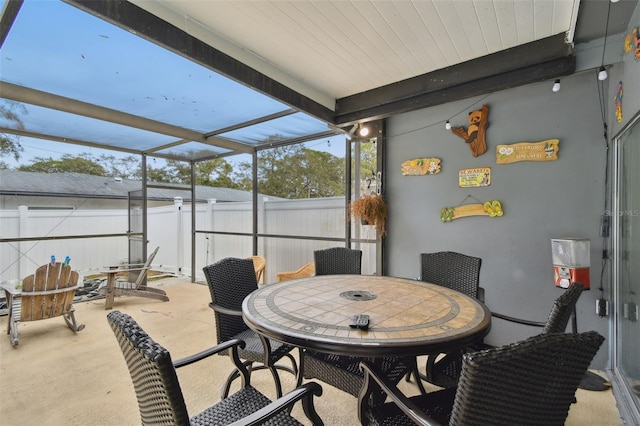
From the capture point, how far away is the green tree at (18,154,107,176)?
6085mm

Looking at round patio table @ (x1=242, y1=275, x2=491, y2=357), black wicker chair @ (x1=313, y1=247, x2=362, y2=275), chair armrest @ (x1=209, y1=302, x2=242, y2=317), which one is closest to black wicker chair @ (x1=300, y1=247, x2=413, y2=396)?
round patio table @ (x1=242, y1=275, x2=491, y2=357)

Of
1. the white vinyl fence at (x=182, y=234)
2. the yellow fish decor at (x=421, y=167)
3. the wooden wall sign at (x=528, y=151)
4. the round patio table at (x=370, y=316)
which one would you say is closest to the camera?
the round patio table at (x=370, y=316)

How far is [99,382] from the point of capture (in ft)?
7.80

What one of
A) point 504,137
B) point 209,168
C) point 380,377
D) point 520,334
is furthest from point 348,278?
point 209,168

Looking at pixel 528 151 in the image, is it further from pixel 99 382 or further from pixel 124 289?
pixel 124 289

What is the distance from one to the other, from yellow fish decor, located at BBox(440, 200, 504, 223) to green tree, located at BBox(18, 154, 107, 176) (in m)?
7.40

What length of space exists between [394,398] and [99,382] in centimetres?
253

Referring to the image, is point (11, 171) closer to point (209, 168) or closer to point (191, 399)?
point (209, 168)

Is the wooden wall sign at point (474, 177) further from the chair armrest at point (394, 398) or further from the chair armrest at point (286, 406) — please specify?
the chair armrest at point (286, 406)

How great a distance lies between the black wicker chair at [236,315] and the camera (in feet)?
6.18

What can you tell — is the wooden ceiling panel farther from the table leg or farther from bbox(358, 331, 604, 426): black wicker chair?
the table leg

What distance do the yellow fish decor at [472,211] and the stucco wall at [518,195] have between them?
2.0 inches

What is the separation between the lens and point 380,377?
4.09 feet

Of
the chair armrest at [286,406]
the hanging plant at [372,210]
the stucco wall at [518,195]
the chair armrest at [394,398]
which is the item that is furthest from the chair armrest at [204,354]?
the stucco wall at [518,195]
